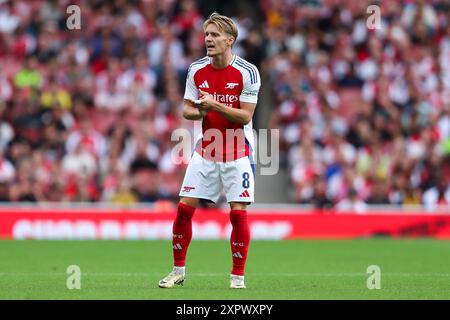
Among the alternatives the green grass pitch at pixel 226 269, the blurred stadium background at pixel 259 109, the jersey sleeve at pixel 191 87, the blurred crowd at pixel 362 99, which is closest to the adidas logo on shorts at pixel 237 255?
the green grass pitch at pixel 226 269

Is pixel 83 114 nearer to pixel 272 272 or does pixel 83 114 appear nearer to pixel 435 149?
pixel 435 149

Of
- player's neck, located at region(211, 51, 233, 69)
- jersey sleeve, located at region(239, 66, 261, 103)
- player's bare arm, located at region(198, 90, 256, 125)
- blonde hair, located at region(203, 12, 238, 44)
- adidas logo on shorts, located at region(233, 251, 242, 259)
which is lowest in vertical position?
adidas logo on shorts, located at region(233, 251, 242, 259)

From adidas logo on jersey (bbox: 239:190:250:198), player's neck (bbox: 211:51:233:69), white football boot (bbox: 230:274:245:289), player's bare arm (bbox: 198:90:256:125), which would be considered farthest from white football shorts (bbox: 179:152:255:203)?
player's neck (bbox: 211:51:233:69)

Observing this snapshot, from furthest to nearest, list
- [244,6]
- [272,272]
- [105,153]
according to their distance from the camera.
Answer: [244,6] < [105,153] < [272,272]

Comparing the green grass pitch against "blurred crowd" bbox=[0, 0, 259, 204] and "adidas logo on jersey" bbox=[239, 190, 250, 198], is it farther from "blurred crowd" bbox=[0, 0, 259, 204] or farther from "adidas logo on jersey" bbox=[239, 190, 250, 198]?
"blurred crowd" bbox=[0, 0, 259, 204]

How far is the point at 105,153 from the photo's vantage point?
21219 mm

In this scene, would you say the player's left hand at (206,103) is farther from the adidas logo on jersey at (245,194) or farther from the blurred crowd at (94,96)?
the blurred crowd at (94,96)

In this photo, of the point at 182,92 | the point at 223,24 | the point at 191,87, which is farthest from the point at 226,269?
the point at 182,92

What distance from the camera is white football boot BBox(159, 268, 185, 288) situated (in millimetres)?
10211

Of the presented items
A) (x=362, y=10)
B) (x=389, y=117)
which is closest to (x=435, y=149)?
(x=389, y=117)

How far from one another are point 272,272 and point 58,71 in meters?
11.2

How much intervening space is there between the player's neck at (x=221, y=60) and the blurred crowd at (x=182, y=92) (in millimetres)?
10148

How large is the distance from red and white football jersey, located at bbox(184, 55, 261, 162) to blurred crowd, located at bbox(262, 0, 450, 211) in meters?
10.3

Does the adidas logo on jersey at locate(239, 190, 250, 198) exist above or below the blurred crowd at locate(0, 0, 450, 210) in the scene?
below
